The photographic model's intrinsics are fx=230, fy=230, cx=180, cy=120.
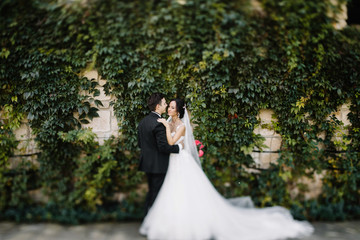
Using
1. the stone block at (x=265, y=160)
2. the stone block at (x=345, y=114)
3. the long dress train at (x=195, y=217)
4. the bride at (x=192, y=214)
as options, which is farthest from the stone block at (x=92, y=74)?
the stone block at (x=345, y=114)

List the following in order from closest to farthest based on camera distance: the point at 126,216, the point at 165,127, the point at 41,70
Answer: the point at 165,127
the point at 126,216
the point at 41,70

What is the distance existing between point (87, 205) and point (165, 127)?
1886 millimetres

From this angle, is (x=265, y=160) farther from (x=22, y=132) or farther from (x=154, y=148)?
(x=22, y=132)

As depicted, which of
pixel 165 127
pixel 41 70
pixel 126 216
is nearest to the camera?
pixel 165 127

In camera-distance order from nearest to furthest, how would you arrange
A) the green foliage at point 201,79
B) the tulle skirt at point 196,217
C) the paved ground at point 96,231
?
the tulle skirt at point 196,217
the paved ground at point 96,231
the green foliage at point 201,79

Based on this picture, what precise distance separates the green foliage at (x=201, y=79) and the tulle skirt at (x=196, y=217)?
0.73m

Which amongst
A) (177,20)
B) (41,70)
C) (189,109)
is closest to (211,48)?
(177,20)

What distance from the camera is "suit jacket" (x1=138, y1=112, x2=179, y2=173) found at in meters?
2.95

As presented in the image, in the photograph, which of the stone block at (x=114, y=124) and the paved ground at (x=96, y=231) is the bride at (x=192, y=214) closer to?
the paved ground at (x=96, y=231)

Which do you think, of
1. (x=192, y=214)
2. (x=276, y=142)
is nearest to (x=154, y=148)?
(x=192, y=214)

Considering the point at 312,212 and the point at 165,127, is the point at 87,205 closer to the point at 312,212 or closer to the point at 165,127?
the point at 165,127

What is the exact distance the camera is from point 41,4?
3.85m

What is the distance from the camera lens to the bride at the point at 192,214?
284 cm

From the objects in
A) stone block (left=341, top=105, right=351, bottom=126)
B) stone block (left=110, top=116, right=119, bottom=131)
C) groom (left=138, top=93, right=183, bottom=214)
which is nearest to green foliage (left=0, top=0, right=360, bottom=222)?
stone block (left=341, top=105, right=351, bottom=126)
